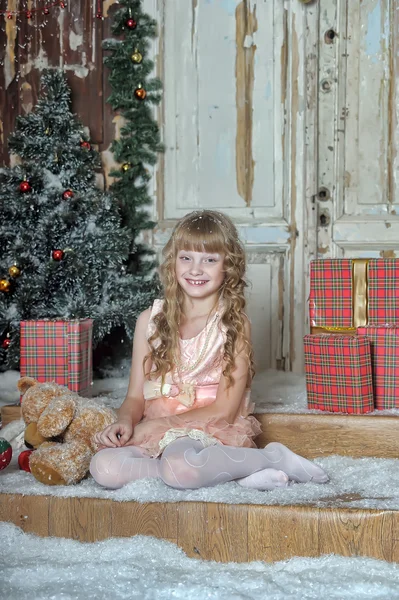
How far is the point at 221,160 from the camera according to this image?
4.05 m

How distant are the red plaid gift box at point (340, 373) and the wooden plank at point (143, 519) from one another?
1038mm

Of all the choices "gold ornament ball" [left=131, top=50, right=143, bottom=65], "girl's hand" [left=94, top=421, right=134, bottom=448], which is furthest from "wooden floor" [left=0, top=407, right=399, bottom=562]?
"gold ornament ball" [left=131, top=50, right=143, bottom=65]

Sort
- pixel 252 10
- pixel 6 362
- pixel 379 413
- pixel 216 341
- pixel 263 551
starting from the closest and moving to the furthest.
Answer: pixel 263 551
pixel 216 341
pixel 379 413
pixel 6 362
pixel 252 10

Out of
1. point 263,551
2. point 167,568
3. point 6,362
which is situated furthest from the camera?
point 6,362

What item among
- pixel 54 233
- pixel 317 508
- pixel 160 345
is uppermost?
pixel 54 233

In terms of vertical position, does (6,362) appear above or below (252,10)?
below

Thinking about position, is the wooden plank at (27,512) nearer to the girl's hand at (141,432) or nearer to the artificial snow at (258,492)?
the artificial snow at (258,492)

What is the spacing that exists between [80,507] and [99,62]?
284cm

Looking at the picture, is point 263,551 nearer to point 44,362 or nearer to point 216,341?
point 216,341

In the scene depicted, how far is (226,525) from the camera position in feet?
6.07

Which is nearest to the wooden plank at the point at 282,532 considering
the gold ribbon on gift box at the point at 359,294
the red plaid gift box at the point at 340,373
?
the red plaid gift box at the point at 340,373

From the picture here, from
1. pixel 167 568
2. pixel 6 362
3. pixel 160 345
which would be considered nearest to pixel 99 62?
pixel 6 362

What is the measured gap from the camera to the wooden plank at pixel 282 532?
5.96ft

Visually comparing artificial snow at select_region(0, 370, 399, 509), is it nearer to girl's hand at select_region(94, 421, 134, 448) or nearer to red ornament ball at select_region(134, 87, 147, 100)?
girl's hand at select_region(94, 421, 134, 448)
